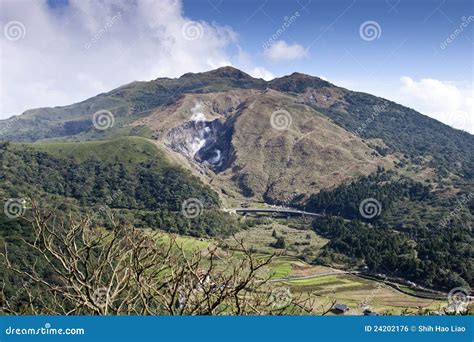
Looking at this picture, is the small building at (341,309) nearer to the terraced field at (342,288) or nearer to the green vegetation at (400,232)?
the terraced field at (342,288)

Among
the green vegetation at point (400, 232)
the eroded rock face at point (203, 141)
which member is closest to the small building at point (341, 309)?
the green vegetation at point (400, 232)

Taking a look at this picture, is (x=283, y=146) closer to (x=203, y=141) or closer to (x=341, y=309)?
(x=203, y=141)

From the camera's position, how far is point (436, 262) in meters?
60.2

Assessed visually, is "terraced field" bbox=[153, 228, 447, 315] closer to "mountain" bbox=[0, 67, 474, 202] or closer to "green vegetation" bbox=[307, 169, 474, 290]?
"green vegetation" bbox=[307, 169, 474, 290]

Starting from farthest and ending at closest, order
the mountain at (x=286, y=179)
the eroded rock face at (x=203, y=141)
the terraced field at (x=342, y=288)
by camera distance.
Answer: the eroded rock face at (x=203, y=141)
the mountain at (x=286, y=179)
the terraced field at (x=342, y=288)

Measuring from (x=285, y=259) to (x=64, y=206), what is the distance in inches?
1626

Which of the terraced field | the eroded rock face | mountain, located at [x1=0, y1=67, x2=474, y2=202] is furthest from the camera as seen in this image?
the eroded rock face

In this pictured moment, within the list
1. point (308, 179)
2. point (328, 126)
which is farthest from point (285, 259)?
point (328, 126)

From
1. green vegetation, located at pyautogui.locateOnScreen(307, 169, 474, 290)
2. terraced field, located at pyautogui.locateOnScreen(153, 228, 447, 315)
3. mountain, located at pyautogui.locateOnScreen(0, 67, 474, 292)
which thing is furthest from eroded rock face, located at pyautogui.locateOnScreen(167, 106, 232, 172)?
terraced field, located at pyautogui.locateOnScreen(153, 228, 447, 315)

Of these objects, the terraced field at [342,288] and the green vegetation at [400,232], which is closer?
the terraced field at [342,288]

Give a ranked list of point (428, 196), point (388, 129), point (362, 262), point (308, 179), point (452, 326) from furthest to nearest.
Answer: point (388, 129)
point (308, 179)
point (428, 196)
point (362, 262)
point (452, 326)

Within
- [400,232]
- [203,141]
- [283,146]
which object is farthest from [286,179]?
[203,141]

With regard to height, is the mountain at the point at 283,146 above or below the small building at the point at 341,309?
above

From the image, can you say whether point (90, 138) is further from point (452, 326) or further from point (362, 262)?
point (452, 326)
